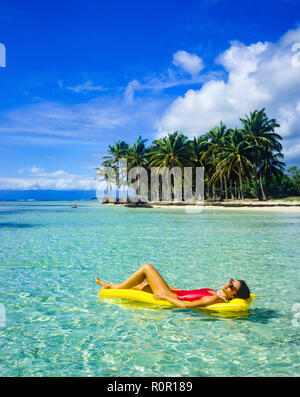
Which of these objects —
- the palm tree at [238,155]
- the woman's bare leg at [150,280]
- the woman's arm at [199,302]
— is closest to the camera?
the woman's arm at [199,302]

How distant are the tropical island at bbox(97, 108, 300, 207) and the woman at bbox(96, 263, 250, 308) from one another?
116 feet

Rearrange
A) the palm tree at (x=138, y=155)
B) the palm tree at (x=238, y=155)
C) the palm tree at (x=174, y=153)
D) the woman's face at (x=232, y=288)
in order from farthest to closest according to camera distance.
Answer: the palm tree at (x=138, y=155), the palm tree at (x=174, y=153), the palm tree at (x=238, y=155), the woman's face at (x=232, y=288)

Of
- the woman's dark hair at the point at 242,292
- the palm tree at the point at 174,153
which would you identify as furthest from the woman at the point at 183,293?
the palm tree at the point at 174,153

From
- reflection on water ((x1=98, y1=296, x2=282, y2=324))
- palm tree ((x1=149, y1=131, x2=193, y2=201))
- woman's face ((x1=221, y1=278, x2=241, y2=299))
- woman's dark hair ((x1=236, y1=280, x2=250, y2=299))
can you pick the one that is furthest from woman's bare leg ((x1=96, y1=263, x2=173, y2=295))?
palm tree ((x1=149, y1=131, x2=193, y2=201))

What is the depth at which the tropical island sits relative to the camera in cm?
4334

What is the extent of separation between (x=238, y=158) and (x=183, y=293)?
38.4 meters

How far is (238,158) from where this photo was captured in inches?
1633

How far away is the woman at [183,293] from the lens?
4594 mm

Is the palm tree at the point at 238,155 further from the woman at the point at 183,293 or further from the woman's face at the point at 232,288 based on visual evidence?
the woman's face at the point at 232,288

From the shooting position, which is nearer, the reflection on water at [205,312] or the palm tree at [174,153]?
the reflection on water at [205,312]

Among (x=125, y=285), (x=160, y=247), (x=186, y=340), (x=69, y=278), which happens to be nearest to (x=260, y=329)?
(x=186, y=340)

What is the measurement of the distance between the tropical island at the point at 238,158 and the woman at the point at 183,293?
1393 inches

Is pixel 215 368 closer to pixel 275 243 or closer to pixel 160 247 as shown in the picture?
pixel 160 247

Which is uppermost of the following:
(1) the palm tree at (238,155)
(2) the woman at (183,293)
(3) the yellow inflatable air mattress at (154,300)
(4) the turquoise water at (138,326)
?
(1) the palm tree at (238,155)
